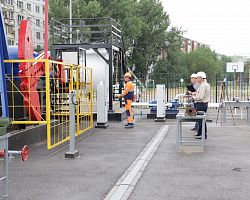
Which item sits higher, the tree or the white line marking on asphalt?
the tree

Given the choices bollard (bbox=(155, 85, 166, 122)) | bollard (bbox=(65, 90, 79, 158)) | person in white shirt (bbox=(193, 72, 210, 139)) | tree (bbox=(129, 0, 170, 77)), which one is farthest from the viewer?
tree (bbox=(129, 0, 170, 77))

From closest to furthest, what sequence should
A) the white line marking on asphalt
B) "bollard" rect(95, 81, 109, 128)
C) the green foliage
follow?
the white line marking on asphalt → "bollard" rect(95, 81, 109, 128) → the green foliage

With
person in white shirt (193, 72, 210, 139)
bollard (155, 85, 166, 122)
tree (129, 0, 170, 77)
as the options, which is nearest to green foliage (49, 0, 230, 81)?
tree (129, 0, 170, 77)

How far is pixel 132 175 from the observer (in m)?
7.44

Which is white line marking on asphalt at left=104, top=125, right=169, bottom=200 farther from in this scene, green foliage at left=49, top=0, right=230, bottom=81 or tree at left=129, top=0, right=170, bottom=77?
tree at left=129, top=0, right=170, bottom=77

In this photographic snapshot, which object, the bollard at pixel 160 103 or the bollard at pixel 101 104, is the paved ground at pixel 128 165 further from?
the bollard at pixel 160 103

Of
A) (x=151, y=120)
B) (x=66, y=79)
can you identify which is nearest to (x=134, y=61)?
(x=151, y=120)

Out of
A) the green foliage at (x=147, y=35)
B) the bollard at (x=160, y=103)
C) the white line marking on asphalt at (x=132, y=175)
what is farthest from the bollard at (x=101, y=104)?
the green foliage at (x=147, y=35)

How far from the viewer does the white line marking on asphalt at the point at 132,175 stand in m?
6.23

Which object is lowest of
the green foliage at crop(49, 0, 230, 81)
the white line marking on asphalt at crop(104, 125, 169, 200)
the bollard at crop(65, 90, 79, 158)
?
the white line marking on asphalt at crop(104, 125, 169, 200)

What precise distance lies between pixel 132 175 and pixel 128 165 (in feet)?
2.96

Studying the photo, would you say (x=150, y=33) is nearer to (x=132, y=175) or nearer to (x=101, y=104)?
(x=101, y=104)

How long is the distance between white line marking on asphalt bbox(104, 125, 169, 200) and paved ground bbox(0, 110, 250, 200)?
0.10 metres

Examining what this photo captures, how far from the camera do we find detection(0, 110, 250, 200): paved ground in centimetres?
631
